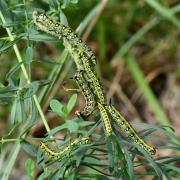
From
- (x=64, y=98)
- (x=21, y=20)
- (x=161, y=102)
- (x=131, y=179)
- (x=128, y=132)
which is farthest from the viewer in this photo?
(x=161, y=102)

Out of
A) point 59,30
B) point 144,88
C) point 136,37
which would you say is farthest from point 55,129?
point 136,37

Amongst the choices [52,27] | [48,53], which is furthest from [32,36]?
[48,53]

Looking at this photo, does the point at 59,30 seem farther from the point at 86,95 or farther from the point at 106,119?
the point at 106,119

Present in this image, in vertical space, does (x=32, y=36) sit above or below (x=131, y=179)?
above

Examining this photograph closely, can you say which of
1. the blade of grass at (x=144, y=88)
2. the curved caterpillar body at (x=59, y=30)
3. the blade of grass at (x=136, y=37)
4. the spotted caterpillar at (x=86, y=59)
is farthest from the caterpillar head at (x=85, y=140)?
the blade of grass at (x=136, y=37)

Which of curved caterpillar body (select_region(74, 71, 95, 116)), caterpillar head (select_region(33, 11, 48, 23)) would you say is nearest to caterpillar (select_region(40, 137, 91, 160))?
curved caterpillar body (select_region(74, 71, 95, 116))

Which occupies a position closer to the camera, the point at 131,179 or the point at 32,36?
the point at 131,179

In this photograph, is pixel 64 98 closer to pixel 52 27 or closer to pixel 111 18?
pixel 111 18

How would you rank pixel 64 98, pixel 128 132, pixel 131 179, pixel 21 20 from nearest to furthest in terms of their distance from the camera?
1. pixel 131 179
2. pixel 128 132
3. pixel 21 20
4. pixel 64 98
